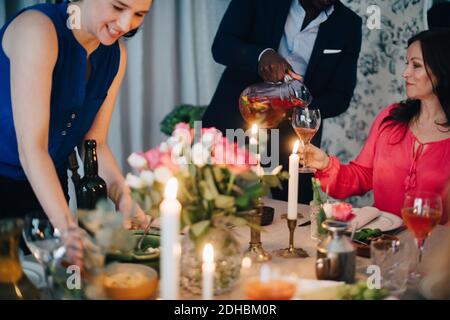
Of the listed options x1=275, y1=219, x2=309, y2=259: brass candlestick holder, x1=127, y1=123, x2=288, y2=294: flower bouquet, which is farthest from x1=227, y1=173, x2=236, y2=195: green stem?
x1=275, y1=219, x2=309, y2=259: brass candlestick holder

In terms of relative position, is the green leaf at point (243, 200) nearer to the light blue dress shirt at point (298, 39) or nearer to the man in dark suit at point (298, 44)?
the man in dark suit at point (298, 44)

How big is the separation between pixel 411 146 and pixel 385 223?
0.57 m

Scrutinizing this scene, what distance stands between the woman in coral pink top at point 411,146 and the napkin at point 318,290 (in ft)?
2.68

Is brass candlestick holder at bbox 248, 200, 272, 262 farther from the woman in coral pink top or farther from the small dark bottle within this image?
the woman in coral pink top

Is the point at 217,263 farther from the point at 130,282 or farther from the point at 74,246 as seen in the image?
Answer: the point at 74,246

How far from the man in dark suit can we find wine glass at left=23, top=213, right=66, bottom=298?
1.52m

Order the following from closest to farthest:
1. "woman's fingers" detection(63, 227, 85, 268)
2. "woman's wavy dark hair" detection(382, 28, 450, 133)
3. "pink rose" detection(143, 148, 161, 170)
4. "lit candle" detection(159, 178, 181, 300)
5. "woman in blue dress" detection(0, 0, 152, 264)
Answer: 1. "lit candle" detection(159, 178, 181, 300)
2. "woman's fingers" detection(63, 227, 85, 268)
3. "pink rose" detection(143, 148, 161, 170)
4. "woman in blue dress" detection(0, 0, 152, 264)
5. "woman's wavy dark hair" detection(382, 28, 450, 133)

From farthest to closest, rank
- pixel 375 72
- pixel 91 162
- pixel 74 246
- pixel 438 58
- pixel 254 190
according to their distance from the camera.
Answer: pixel 375 72
pixel 438 58
pixel 91 162
pixel 254 190
pixel 74 246

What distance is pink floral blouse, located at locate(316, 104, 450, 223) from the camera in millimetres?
2014

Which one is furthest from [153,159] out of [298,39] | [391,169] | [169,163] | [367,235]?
[298,39]

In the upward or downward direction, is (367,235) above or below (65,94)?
below

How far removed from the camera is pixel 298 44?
265 cm

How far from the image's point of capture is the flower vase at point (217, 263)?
113 centimetres
